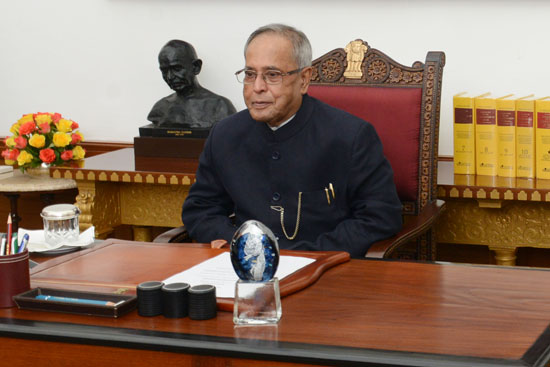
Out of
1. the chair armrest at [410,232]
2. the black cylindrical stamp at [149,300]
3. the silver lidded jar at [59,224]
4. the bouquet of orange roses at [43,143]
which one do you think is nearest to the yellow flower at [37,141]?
the bouquet of orange roses at [43,143]

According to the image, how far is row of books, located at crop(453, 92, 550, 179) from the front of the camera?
132 inches

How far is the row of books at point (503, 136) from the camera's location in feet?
11.0

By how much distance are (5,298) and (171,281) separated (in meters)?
0.36

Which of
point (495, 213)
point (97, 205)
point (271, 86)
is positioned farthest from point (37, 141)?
point (495, 213)

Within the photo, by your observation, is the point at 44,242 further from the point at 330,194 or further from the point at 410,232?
the point at 410,232

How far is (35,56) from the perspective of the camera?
463 centimetres

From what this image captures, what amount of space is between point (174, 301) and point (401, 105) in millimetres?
1758

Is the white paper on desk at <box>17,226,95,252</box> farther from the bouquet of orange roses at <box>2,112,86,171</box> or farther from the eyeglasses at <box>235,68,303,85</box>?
the bouquet of orange roses at <box>2,112,86,171</box>

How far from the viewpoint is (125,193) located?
3984mm

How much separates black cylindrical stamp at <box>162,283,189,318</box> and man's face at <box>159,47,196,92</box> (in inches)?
92.9

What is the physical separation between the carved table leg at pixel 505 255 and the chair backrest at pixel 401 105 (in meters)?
0.48

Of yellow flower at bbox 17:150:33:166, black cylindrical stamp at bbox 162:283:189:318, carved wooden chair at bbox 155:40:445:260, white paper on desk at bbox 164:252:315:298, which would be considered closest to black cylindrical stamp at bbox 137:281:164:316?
black cylindrical stamp at bbox 162:283:189:318

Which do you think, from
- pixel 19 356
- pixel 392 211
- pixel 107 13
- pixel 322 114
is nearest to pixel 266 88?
pixel 322 114

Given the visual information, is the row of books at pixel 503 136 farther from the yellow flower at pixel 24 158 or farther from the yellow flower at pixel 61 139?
the yellow flower at pixel 24 158
